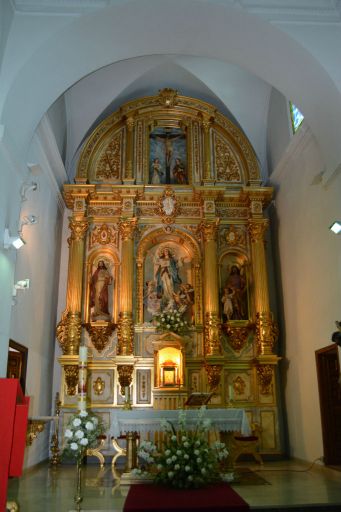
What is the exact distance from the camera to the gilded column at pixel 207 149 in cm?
1352

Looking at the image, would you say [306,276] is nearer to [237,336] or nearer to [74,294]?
[237,336]

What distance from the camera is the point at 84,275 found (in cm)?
1284

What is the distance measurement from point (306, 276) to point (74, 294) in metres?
5.31

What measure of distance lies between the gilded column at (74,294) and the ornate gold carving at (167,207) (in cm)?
190

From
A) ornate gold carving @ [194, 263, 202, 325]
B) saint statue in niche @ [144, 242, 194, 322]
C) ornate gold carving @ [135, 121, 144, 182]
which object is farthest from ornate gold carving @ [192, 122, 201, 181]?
ornate gold carving @ [194, 263, 202, 325]

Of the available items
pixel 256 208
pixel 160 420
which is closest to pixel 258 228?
pixel 256 208

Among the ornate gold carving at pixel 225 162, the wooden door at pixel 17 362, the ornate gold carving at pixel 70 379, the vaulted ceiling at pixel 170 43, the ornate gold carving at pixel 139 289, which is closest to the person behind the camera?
the vaulted ceiling at pixel 170 43

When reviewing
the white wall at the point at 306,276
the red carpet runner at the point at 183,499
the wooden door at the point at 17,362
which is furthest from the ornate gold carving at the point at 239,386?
the wooden door at the point at 17,362

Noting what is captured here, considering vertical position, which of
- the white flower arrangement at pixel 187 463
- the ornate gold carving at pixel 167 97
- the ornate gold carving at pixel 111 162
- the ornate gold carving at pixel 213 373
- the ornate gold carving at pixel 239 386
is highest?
the ornate gold carving at pixel 167 97

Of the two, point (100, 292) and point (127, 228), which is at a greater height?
point (127, 228)

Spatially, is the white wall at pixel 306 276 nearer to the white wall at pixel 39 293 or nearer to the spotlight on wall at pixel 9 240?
the spotlight on wall at pixel 9 240

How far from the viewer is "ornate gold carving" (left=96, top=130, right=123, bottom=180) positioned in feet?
45.2

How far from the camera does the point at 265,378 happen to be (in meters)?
12.0

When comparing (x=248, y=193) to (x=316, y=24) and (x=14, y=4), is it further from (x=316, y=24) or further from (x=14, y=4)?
(x=14, y=4)
